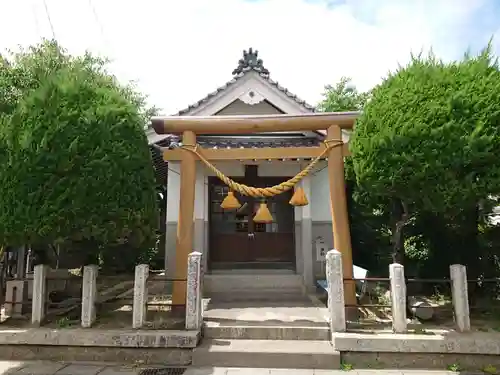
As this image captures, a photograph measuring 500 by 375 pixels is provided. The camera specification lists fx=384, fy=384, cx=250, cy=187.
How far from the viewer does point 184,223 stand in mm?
7438

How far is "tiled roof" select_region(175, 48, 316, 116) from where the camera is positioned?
10.4m

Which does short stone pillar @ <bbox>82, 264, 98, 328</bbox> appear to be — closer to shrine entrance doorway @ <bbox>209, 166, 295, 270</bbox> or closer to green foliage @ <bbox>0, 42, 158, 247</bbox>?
green foliage @ <bbox>0, 42, 158, 247</bbox>

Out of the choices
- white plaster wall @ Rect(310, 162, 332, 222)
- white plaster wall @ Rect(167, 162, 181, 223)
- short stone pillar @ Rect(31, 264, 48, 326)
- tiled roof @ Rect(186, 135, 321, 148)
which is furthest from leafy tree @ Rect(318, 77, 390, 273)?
short stone pillar @ Rect(31, 264, 48, 326)

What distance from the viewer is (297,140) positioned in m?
10.5

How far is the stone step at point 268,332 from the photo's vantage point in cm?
646

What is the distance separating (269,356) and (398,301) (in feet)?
7.32

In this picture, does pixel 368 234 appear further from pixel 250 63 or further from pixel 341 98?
pixel 341 98

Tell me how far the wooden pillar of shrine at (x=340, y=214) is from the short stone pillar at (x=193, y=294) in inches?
105

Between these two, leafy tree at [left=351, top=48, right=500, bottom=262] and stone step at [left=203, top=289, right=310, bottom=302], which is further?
stone step at [left=203, top=289, right=310, bottom=302]

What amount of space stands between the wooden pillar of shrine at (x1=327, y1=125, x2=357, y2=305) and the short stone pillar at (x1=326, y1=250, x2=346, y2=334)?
2.88ft

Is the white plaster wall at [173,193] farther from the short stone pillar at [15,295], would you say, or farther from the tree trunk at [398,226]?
the tree trunk at [398,226]

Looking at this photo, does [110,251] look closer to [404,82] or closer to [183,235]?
[183,235]

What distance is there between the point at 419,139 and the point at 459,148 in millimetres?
576

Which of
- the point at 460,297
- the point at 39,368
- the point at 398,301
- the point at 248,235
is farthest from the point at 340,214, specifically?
the point at 39,368
